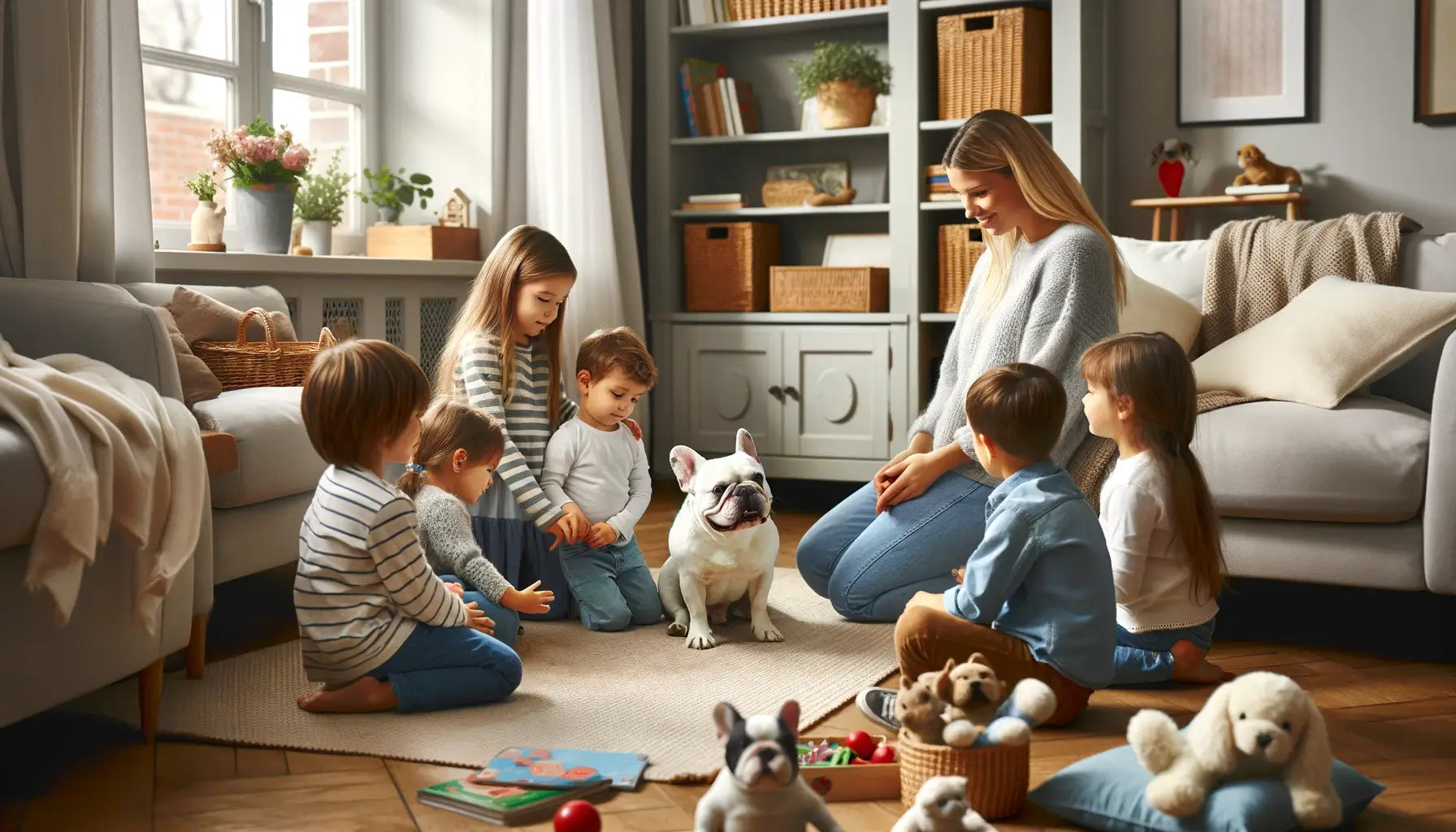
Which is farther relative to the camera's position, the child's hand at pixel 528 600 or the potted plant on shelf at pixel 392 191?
the potted plant on shelf at pixel 392 191

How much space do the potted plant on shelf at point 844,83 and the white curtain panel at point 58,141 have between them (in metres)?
2.05

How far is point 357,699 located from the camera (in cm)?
203

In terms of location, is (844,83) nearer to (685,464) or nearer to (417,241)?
(417,241)

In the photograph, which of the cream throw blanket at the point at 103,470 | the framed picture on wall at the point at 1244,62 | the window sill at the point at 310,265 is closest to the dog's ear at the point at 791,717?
the cream throw blanket at the point at 103,470

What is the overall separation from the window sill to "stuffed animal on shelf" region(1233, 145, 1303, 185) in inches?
88.4

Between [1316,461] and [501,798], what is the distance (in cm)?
158

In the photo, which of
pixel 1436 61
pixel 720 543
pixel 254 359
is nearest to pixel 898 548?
pixel 720 543

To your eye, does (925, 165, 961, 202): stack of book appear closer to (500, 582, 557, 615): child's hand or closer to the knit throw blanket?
the knit throw blanket

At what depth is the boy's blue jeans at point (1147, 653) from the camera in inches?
Answer: 84.8

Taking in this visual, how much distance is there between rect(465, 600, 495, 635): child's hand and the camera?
2.10 m

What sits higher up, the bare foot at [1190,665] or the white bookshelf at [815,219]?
the white bookshelf at [815,219]

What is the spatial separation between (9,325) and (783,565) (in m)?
1.79

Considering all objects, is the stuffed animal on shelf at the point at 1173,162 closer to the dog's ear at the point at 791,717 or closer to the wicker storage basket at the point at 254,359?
the wicker storage basket at the point at 254,359

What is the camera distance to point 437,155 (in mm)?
4395
